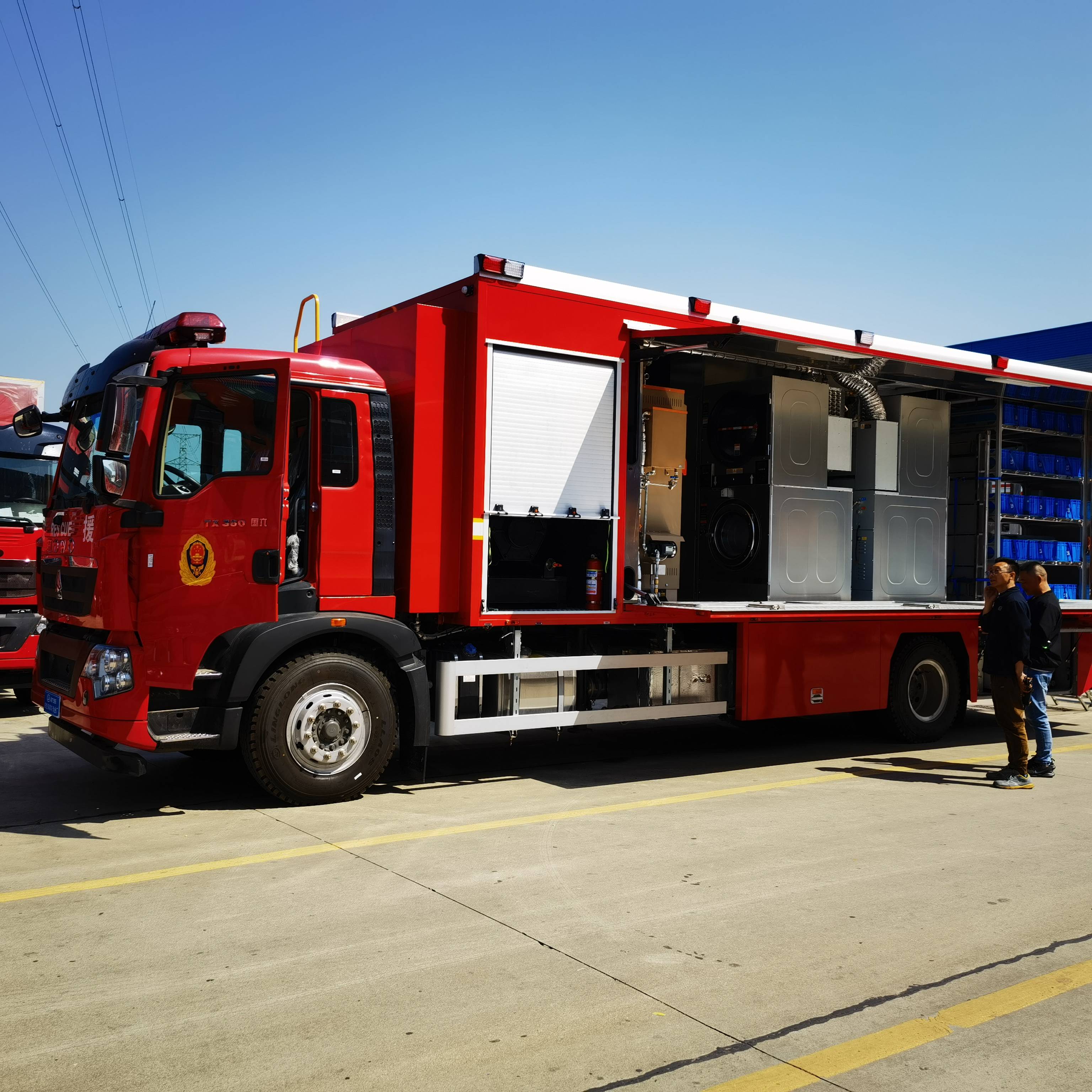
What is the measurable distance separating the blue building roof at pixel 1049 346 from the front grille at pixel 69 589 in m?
23.3

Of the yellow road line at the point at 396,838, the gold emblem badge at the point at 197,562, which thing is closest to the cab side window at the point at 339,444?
the gold emblem badge at the point at 197,562

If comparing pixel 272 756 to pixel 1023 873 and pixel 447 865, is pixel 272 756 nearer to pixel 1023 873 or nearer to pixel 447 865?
pixel 447 865

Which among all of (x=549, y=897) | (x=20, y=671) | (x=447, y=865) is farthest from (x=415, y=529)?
(x=20, y=671)

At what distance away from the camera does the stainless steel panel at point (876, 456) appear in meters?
10.5

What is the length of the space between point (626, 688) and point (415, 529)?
7.29 ft

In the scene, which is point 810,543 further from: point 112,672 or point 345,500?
point 112,672

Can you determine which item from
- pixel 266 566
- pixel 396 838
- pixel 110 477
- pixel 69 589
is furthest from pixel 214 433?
pixel 396 838

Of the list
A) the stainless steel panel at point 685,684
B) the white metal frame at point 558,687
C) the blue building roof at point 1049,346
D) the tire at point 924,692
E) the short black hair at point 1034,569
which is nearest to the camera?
the white metal frame at point 558,687

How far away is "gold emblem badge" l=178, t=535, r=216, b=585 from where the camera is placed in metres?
6.78

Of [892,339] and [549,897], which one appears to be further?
[892,339]

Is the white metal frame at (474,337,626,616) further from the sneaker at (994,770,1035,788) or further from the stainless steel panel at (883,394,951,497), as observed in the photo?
the stainless steel panel at (883,394,951,497)

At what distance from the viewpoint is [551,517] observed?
7977mm

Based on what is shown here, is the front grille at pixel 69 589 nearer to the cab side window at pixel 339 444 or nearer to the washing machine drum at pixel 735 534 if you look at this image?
the cab side window at pixel 339 444

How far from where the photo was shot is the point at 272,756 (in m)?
6.89
